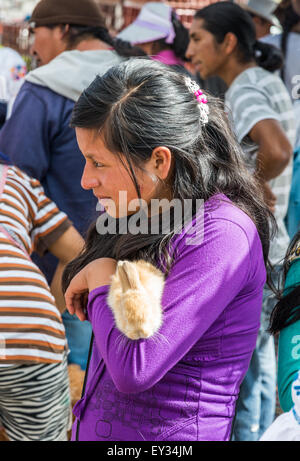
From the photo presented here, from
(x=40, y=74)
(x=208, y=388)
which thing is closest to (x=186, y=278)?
(x=208, y=388)

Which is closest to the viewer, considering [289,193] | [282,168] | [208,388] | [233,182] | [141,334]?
[141,334]

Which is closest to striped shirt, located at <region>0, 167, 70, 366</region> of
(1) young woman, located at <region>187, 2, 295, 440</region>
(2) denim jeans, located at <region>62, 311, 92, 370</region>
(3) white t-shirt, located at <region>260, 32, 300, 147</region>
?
(2) denim jeans, located at <region>62, 311, 92, 370</region>

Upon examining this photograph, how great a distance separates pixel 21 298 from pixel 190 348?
0.73m

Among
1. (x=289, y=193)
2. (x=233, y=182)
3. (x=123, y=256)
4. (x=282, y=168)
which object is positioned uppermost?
(x=233, y=182)

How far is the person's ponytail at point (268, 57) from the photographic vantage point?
3.00 meters

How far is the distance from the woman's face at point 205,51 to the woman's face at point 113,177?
188cm

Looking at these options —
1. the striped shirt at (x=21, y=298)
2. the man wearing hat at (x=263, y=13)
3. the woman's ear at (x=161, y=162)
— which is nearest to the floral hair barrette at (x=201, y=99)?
the woman's ear at (x=161, y=162)

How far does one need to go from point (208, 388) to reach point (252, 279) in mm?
260

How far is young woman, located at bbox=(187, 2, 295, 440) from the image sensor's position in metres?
2.65

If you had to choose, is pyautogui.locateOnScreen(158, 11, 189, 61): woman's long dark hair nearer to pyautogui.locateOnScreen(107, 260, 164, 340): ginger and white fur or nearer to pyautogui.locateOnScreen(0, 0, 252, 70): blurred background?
pyautogui.locateOnScreen(107, 260, 164, 340): ginger and white fur

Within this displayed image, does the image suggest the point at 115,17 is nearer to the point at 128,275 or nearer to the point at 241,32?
the point at 241,32

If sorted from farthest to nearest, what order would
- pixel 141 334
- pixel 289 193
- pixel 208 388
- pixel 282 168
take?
pixel 289 193, pixel 282 168, pixel 208 388, pixel 141 334

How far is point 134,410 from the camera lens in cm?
134
